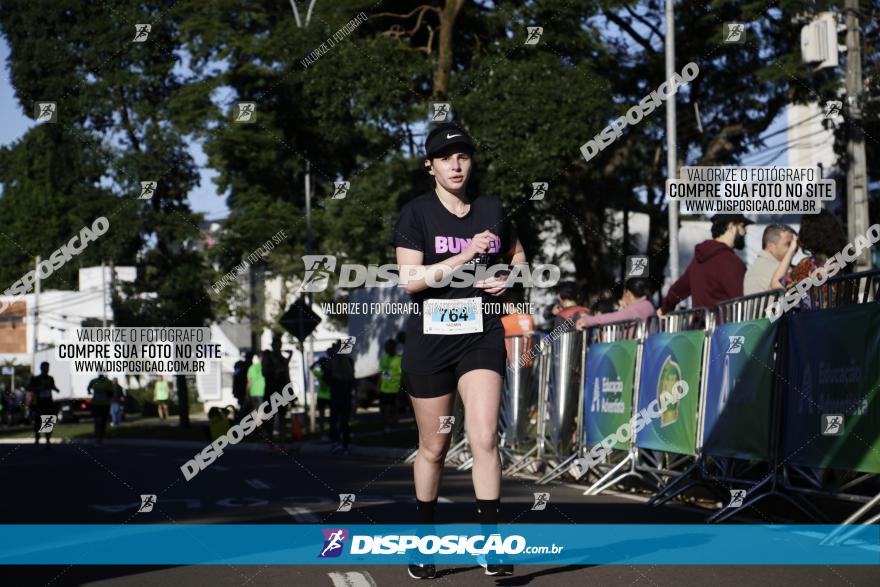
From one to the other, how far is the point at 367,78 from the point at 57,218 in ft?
193

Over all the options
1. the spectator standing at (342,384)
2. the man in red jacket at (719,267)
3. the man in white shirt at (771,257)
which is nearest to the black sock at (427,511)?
the man in white shirt at (771,257)

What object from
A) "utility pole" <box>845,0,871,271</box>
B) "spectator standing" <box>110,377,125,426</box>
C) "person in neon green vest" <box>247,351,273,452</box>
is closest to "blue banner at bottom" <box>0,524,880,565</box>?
"utility pole" <box>845,0,871,271</box>

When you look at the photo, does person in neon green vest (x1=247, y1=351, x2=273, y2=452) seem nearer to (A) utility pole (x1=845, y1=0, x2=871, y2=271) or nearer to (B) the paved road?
(B) the paved road

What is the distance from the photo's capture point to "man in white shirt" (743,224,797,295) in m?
10.9

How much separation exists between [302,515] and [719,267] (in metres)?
4.20

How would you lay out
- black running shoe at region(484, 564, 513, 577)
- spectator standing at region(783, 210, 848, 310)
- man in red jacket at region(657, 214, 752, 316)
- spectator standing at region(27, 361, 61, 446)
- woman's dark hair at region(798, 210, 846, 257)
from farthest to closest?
1. spectator standing at region(27, 361, 61, 446)
2. man in red jacket at region(657, 214, 752, 316)
3. woman's dark hair at region(798, 210, 846, 257)
4. spectator standing at region(783, 210, 848, 310)
5. black running shoe at region(484, 564, 513, 577)

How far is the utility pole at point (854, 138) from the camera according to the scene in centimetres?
1912

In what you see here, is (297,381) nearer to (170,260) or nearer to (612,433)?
(170,260)

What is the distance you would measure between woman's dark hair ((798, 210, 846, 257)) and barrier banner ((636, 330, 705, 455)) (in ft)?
A: 3.70

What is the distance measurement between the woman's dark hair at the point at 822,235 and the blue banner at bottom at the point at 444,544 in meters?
2.32

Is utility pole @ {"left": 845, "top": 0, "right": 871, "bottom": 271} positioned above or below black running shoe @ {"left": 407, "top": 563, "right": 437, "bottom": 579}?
above

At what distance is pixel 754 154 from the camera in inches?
1211

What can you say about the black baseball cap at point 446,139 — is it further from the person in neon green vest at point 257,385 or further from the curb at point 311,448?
the person in neon green vest at point 257,385

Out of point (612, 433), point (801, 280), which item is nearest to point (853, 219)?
point (612, 433)
